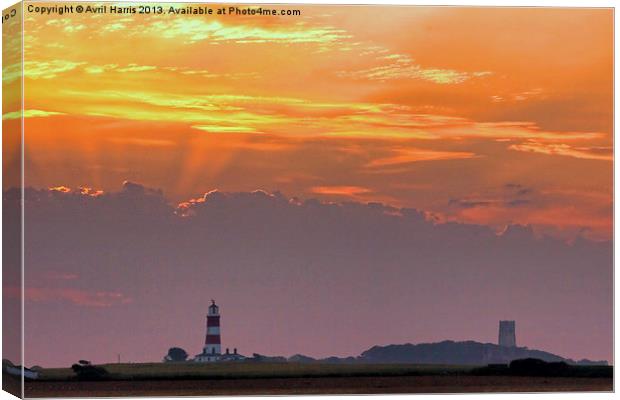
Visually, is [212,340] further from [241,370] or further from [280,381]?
[280,381]

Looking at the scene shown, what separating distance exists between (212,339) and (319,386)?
4.82ft

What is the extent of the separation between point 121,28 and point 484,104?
4.62 meters

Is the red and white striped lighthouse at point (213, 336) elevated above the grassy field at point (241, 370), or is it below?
above

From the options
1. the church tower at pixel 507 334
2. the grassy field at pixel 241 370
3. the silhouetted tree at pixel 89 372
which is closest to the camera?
the silhouetted tree at pixel 89 372

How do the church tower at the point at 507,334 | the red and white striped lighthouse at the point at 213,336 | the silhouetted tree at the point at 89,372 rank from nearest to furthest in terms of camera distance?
the silhouetted tree at the point at 89,372
the red and white striped lighthouse at the point at 213,336
the church tower at the point at 507,334

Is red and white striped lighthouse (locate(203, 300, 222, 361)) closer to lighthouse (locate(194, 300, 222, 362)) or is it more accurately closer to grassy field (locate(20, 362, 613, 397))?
lighthouse (locate(194, 300, 222, 362))

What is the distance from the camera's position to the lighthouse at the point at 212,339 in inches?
922

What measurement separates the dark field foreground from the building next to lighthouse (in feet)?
0.96

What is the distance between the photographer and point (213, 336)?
923 inches

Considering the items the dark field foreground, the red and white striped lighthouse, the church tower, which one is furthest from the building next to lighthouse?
the church tower

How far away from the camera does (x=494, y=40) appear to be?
23734mm

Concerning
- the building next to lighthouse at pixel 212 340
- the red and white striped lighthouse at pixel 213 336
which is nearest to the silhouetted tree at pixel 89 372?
the building next to lighthouse at pixel 212 340

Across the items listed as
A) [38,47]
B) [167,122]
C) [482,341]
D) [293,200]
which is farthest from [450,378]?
[38,47]

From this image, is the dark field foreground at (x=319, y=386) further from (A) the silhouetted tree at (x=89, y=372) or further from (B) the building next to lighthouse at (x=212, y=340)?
(B) the building next to lighthouse at (x=212, y=340)
